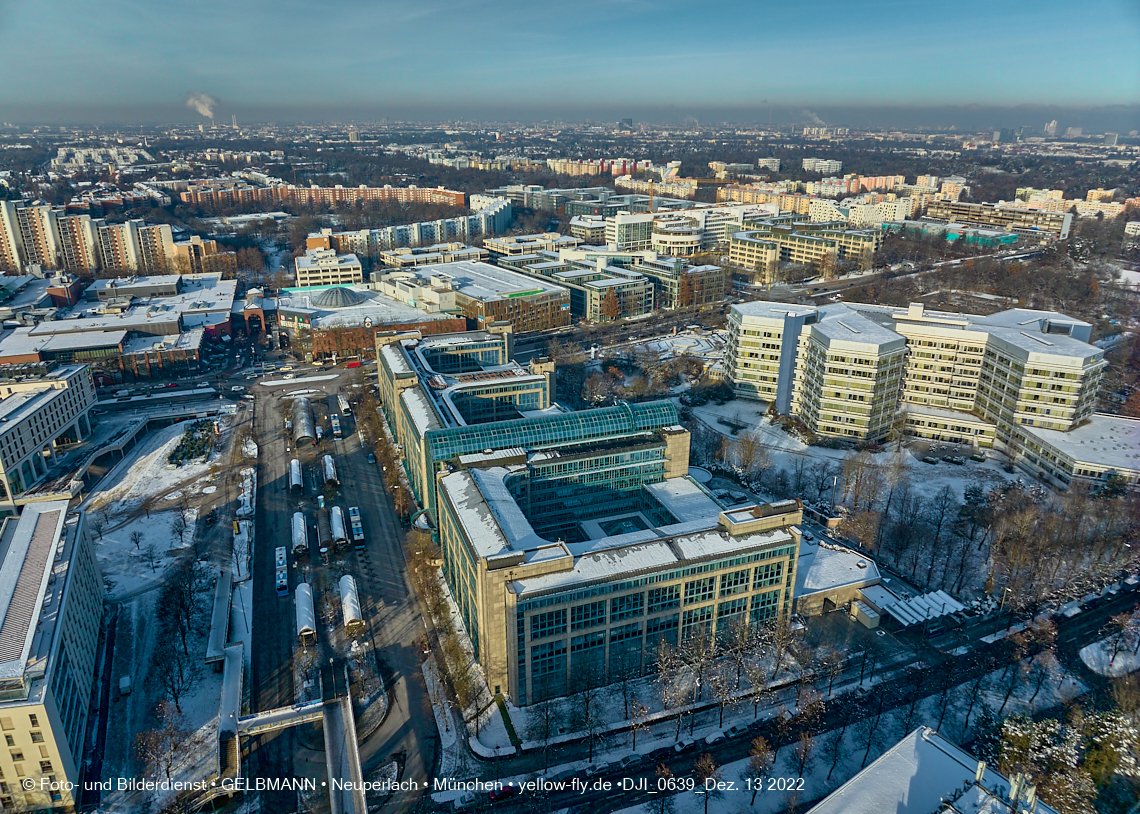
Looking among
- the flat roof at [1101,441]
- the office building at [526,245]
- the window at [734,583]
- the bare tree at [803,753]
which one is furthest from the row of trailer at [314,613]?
the office building at [526,245]

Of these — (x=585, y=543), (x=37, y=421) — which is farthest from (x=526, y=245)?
(x=585, y=543)

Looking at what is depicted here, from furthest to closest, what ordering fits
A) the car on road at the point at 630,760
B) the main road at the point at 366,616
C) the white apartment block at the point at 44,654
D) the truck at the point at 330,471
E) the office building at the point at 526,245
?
the office building at the point at 526,245 → the truck at the point at 330,471 → the main road at the point at 366,616 → the car on road at the point at 630,760 → the white apartment block at the point at 44,654

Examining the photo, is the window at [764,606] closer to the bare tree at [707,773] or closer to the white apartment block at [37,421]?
the bare tree at [707,773]

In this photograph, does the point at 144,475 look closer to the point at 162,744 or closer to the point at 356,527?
the point at 356,527

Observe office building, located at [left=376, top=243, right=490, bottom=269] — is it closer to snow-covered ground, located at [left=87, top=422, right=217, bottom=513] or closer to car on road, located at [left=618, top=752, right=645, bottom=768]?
snow-covered ground, located at [left=87, top=422, right=217, bottom=513]

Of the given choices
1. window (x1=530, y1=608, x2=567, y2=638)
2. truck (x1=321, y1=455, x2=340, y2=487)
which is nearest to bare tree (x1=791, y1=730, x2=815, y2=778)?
window (x1=530, y1=608, x2=567, y2=638)

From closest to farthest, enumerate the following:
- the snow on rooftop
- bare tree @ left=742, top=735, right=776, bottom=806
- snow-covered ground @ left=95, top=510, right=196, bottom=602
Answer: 1. bare tree @ left=742, top=735, right=776, bottom=806
2. the snow on rooftop
3. snow-covered ground @ left=95, top=510, right=196, bottom=602

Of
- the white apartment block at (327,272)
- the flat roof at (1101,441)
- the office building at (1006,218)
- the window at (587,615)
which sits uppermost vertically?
the office building at (1006,218)
